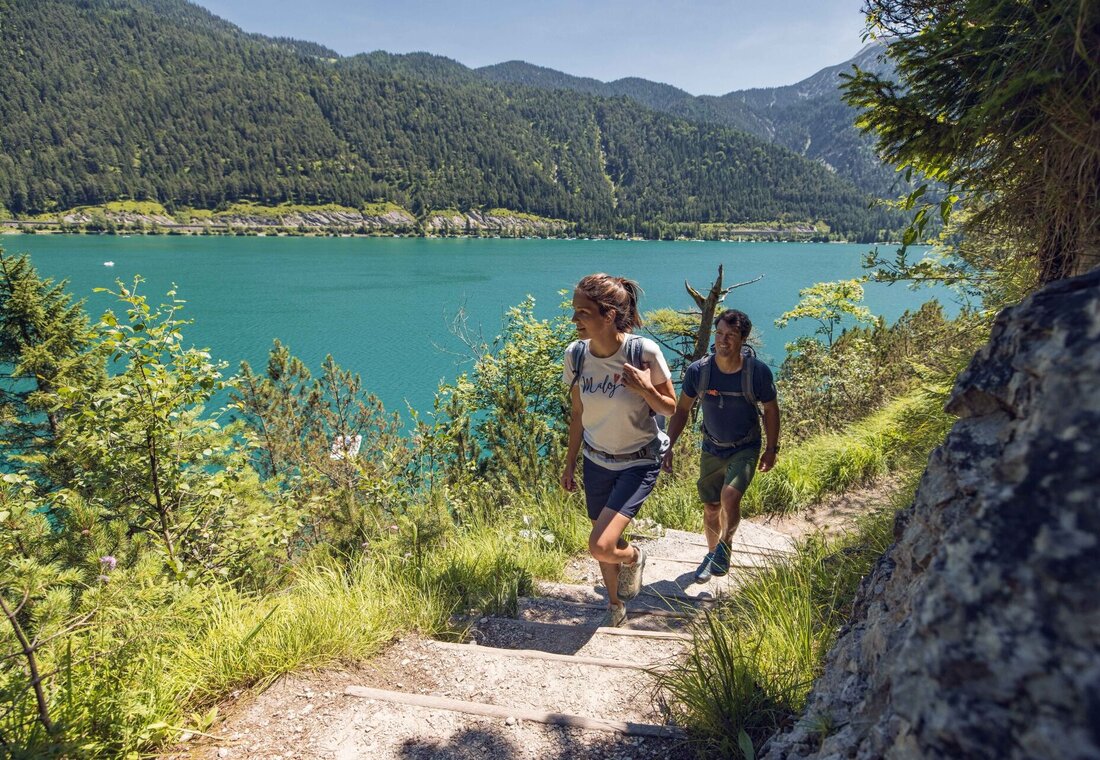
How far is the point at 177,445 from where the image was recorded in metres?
3.98

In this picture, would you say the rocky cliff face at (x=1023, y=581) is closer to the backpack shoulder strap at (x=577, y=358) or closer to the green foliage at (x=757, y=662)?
the green foliage at (x=757, y=662)

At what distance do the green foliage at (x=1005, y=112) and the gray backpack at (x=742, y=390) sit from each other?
1.15 metres

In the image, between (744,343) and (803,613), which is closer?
(803,613)

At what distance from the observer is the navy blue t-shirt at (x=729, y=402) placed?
348cm

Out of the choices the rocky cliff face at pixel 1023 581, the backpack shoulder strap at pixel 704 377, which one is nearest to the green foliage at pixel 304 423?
the backpack shoulder strap at pixel 704 377

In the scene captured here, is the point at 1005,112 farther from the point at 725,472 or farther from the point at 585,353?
the point at 725,472

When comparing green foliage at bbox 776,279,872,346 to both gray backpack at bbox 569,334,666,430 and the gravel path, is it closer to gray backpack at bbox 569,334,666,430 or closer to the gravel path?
gray backpack at bbox 569,334,666,430

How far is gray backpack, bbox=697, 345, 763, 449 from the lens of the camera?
3469 mm

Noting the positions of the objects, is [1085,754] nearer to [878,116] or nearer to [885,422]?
[878,116]

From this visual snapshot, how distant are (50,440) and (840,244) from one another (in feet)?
506

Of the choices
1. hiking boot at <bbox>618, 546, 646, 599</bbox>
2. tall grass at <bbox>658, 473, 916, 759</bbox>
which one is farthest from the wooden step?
hiking boot at <bbox>618, 546, 646, 599</bbox>

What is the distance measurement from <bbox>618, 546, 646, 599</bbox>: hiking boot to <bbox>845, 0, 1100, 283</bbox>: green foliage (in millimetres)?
2397

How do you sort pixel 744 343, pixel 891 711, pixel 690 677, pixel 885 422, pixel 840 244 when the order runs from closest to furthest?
pixel 891 711 → pixel 690 677 → pixel 744 343 → pixel 885 422 → pixel 840 244

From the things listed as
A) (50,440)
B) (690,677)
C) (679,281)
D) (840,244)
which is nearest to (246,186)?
(679,281)
